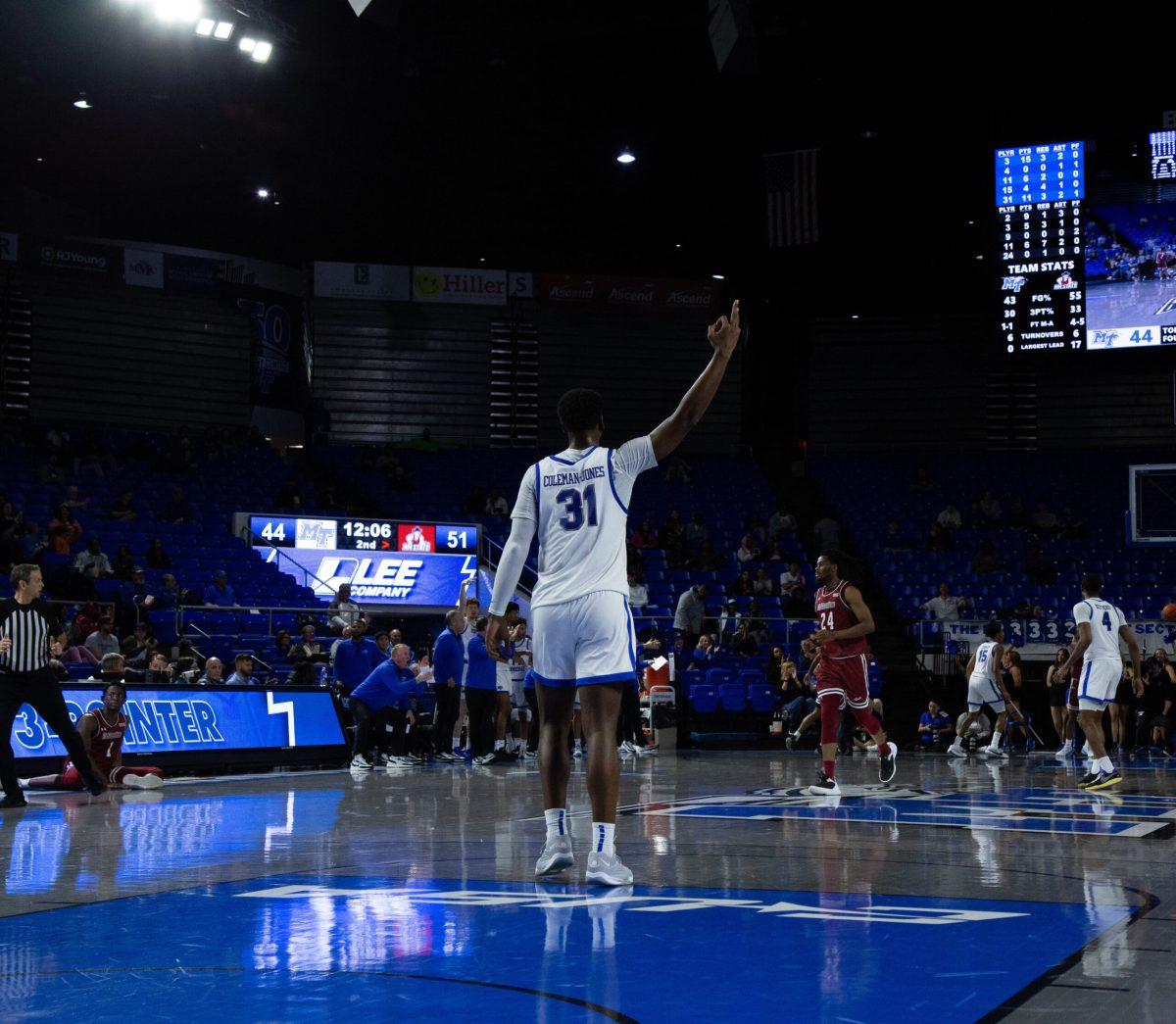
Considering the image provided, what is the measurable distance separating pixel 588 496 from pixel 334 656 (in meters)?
11.1

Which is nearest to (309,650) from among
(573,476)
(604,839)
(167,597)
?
(167,597)

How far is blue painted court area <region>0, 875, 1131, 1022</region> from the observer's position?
10.0ft

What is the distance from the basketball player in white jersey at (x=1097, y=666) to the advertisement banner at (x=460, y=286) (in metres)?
22.8

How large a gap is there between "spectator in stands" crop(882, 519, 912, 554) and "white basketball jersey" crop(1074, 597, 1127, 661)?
640 inches

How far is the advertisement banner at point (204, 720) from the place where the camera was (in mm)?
12133

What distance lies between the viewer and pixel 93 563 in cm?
2019

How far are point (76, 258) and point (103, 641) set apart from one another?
15439mm

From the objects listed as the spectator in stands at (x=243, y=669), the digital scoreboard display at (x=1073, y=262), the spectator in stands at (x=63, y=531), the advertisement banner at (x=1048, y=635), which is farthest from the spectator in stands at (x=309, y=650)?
the digital scoreboard display at (x=1073, y=262)

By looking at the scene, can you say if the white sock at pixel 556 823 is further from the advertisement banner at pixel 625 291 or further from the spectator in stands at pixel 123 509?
the advertisement banner at pixel 625 291

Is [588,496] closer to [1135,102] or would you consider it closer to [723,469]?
[1135,102]

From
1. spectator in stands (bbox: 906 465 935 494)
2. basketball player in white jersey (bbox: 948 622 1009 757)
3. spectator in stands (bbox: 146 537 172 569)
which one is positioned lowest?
basketball player in white jersey (bbox: 948 622 1009 757)

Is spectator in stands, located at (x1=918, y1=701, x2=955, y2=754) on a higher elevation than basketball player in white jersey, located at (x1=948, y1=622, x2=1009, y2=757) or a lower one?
lower

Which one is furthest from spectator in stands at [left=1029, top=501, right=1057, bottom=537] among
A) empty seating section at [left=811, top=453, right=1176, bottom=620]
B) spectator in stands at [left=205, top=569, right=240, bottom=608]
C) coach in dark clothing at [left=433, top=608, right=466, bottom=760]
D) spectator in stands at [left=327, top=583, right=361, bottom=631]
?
spectator in stands at [left=205, top=569, right=240, bottom=608]

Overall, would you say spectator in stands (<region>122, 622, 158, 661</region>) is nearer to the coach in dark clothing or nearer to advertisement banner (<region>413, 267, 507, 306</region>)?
the coach in dark clothing
